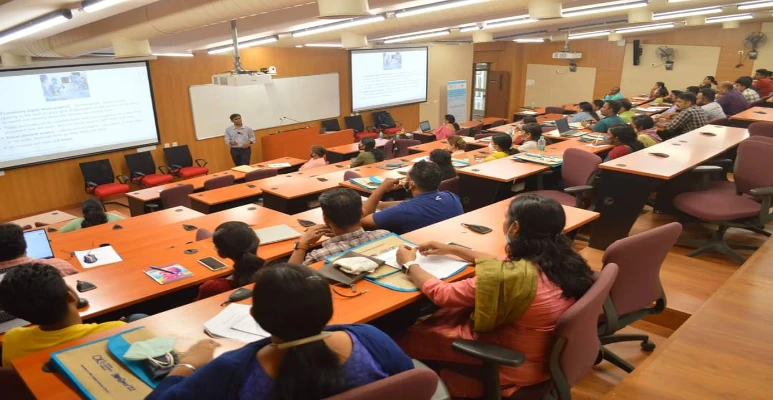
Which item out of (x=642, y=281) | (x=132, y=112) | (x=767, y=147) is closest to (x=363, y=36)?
(x=132, y=112)

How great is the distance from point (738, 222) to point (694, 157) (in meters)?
0.68

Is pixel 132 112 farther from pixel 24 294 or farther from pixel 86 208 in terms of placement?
pixel 24 294

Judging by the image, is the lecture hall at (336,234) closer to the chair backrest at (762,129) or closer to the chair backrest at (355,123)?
the chair backrest at (762,129)

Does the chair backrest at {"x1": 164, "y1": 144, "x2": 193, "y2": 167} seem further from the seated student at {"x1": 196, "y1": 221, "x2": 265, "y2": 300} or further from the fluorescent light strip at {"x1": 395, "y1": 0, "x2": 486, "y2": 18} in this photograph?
the seated student at {"x1": 196, "y1": 221, "x2": 265, "y2": 300}

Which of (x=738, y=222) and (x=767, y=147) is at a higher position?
(x=767, y=147)

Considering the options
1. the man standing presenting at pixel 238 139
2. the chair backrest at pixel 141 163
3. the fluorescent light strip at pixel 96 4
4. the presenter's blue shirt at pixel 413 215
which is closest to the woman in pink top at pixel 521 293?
the presenter's blue shirt at pixel 413 215

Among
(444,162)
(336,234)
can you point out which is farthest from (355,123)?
(336,234)

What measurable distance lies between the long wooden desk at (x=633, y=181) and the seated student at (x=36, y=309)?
400cm

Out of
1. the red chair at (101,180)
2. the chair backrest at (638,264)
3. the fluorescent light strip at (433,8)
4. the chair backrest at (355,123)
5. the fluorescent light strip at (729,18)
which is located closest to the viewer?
the chair backrest at (638,264)

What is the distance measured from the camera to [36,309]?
1909 mm

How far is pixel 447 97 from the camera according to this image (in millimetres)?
14305

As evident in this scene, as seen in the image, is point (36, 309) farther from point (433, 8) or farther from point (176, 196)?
point (433, 8)

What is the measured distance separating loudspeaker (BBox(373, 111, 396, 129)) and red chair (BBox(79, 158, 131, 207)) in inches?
230

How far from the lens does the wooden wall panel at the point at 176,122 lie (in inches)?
297
